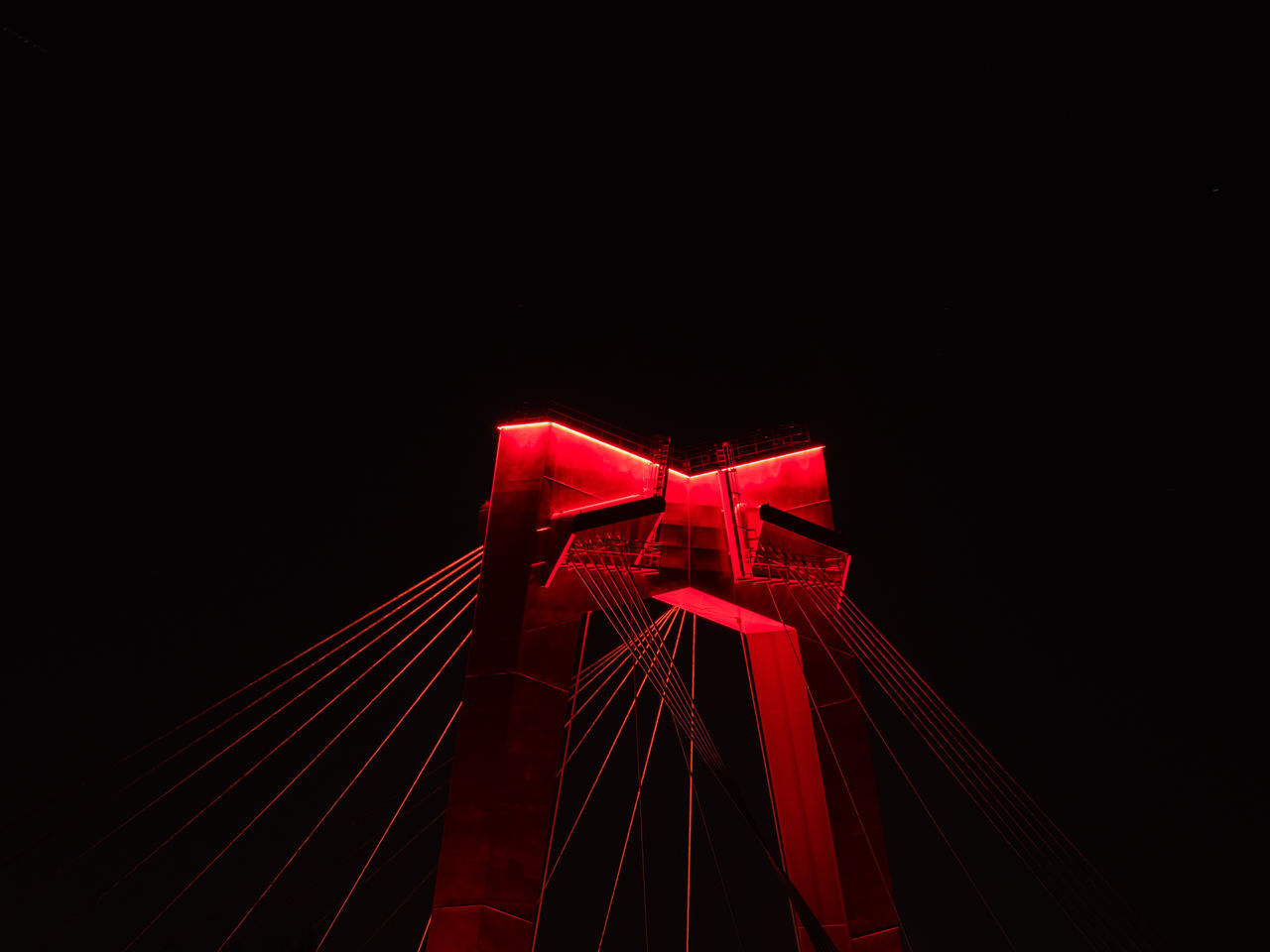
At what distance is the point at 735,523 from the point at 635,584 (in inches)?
79.9

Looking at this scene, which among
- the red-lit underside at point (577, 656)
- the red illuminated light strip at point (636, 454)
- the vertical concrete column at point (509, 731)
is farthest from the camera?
the red illuminated light strip at point (636, 454)

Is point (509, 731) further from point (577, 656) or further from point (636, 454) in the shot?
point (636, 454)

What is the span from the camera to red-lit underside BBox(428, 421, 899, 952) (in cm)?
1176

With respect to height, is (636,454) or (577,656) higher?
(636,454)

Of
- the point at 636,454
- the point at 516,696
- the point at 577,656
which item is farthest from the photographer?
the point at 636,454

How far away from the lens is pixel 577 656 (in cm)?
1352

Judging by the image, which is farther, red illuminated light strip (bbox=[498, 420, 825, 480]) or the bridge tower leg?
red illuminated light strip (bbox=[498, 420, 825, 480])

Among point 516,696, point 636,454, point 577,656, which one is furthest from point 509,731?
point 636,454

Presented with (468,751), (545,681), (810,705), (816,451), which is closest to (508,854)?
(468,751)

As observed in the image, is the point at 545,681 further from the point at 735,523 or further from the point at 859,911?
the point at 859,911

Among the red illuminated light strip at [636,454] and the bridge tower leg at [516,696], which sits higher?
the red illuminated light strip at [636,454]

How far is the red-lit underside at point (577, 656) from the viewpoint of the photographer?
38.6 feet

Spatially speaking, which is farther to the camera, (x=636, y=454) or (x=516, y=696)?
(x=636, y=454)

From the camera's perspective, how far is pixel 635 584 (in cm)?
1495
